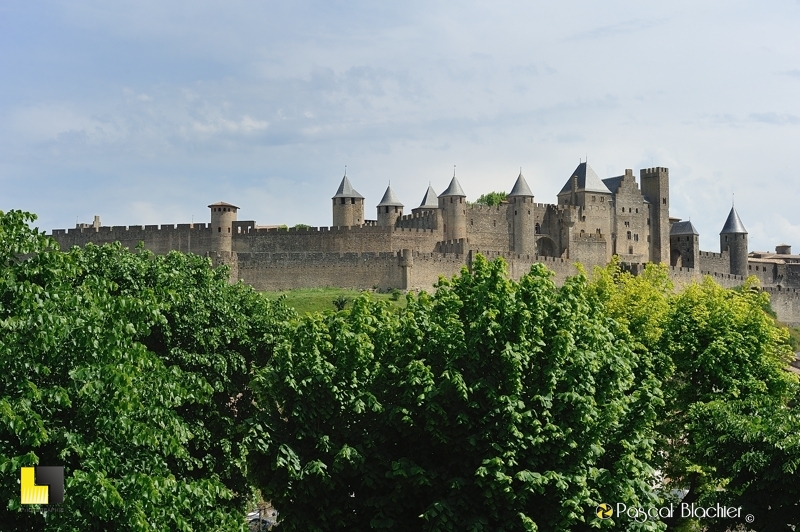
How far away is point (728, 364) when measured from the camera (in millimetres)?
31875

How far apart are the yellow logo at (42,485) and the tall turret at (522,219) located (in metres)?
67.2

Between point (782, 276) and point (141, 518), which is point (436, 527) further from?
point (782, 276)

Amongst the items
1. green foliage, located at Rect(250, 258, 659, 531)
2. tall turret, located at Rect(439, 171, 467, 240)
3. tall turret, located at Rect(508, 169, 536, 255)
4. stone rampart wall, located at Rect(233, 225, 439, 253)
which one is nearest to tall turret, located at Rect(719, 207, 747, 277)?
tall turret, located at Rect(508, 169, 536, 255)

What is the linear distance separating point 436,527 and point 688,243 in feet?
243

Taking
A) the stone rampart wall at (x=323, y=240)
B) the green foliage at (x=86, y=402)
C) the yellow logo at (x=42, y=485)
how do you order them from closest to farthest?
the green foliage at (x=86, y=402), the yellow logo at (x=42, y=485), the stone rampart wall at (x=323, y=240)

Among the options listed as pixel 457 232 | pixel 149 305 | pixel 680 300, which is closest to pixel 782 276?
pixel 457 232

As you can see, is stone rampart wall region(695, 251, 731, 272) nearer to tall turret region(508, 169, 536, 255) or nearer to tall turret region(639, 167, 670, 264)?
tall turret region(639, 167, 670, 264)

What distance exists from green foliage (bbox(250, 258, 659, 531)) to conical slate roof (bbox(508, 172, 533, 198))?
5944 cm

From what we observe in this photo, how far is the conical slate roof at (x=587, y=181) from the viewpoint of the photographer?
89.9m

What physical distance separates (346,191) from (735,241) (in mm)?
37640

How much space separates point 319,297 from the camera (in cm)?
6800

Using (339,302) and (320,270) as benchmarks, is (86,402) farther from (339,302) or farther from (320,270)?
(320,270)

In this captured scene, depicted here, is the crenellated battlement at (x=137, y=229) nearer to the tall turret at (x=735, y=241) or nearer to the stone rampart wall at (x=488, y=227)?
the stone rampart wall at (x=488, y=227)

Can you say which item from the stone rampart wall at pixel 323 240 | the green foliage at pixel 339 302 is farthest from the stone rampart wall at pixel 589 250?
the green foliage at pixel 339 302
